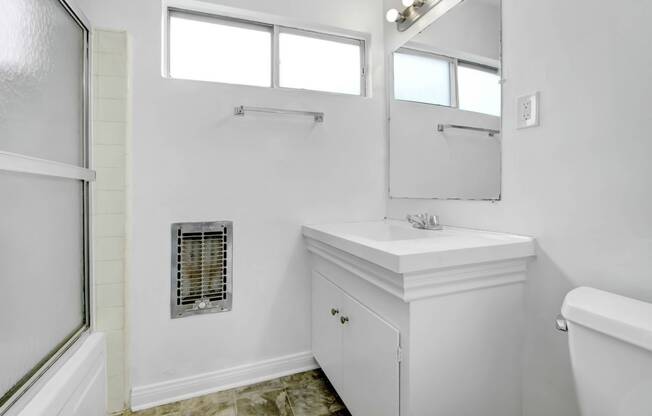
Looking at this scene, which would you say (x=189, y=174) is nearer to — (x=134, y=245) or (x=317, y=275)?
(x=134, y=245)

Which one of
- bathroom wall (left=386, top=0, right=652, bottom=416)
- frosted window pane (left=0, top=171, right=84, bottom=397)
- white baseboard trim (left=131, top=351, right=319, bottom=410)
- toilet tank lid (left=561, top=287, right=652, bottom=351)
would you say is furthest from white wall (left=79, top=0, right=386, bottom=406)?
toilet tank lid (left=561, top=287, right=652, bottom=351)

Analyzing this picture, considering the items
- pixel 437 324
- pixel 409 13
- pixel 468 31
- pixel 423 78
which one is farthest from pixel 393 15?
pixel 437 324

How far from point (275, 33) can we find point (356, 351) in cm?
164

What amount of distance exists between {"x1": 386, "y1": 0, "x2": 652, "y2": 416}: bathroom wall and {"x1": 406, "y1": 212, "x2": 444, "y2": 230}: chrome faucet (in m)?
0.25

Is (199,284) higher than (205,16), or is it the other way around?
(205,16)

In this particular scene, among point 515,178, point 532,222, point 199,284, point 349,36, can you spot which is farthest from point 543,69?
point 199,284

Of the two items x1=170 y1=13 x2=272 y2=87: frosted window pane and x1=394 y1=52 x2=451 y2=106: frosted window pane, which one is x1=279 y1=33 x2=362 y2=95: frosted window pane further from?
x1=394 y1=52 x2=451 y2=106: frosted window pane

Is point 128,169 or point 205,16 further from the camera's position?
point 205,16

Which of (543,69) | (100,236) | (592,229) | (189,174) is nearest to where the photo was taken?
(592,229)

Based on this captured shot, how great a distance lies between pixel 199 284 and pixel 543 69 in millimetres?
1634

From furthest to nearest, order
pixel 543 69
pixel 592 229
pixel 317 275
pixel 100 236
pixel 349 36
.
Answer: pixel 349 36, pixel 317 275, pixel 100 236, pixel 543 69, pixel 592 229

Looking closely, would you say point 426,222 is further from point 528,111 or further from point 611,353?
point 611,353

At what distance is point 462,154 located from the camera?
132 centimetres

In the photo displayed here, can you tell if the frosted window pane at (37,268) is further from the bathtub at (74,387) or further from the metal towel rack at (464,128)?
the metal towel rack at (464,128)
